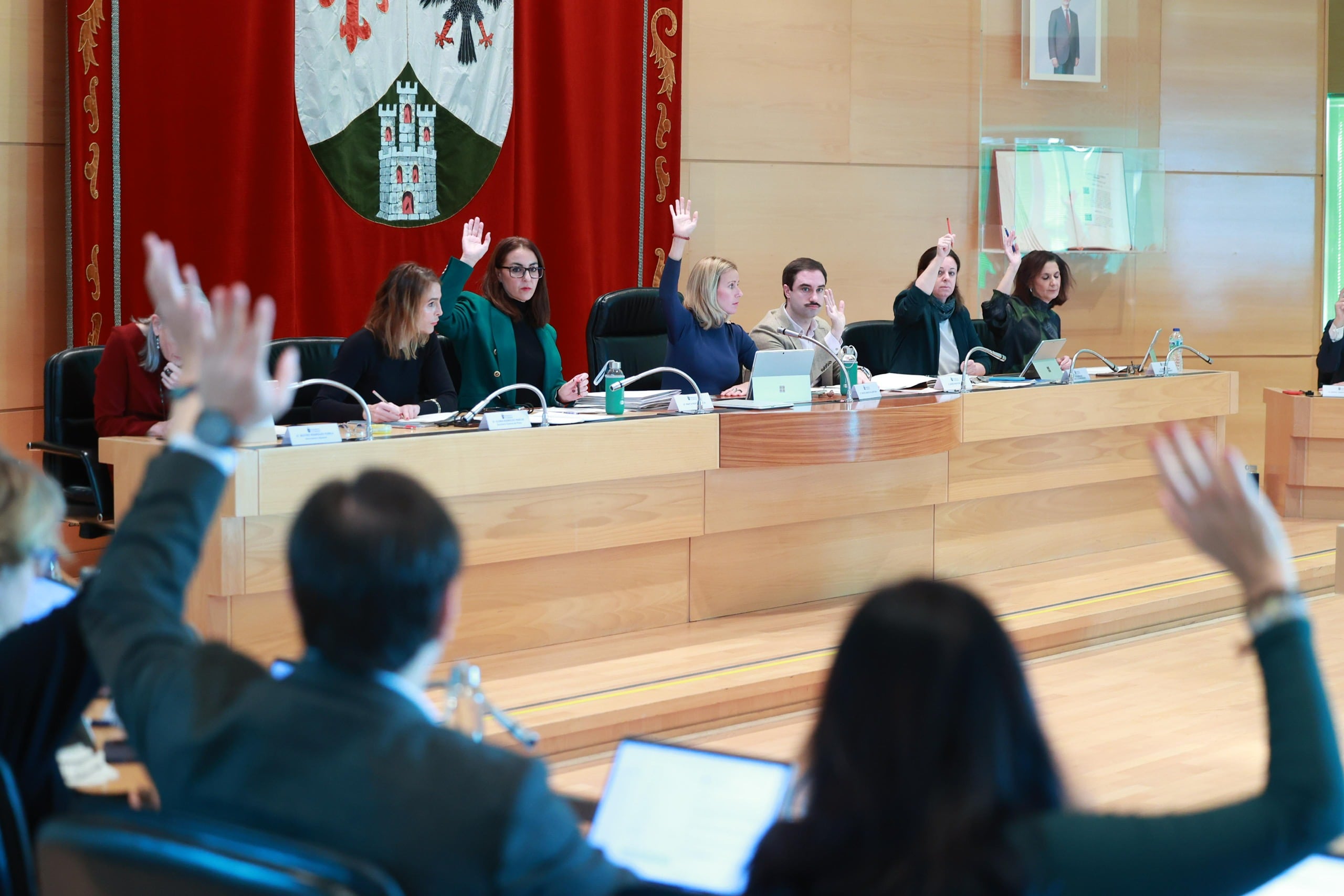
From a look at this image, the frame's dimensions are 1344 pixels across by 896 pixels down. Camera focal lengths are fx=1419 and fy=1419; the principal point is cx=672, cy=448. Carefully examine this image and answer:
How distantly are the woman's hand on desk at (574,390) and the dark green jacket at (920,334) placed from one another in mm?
1748

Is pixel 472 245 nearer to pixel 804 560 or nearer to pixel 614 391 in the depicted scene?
pixel 614 391

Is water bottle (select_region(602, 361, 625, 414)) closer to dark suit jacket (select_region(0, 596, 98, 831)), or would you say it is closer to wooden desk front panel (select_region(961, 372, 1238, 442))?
wooden desk front panel (select_region(961, 372, 1238, 442))

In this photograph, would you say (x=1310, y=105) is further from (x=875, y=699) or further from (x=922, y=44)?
(x=875, y=699)

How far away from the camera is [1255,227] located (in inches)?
305

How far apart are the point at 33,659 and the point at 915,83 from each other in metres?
6.31

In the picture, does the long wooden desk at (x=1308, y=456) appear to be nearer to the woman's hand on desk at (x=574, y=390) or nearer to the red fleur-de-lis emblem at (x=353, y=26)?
the woman's hand on desk at (x=574, y=390)

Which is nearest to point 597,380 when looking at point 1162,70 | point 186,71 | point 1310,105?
point 186,71

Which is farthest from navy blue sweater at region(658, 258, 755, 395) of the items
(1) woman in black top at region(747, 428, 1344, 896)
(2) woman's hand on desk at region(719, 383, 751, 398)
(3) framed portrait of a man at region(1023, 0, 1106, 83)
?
(1) woman in black top at region(747, 428, 1344, 896)

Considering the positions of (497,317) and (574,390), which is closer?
(574,390)

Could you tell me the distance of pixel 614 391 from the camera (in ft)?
13.4

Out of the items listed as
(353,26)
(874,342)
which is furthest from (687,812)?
(874,342)

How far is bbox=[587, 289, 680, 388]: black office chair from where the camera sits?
5.12 meters

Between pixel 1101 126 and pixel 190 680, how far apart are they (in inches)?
275

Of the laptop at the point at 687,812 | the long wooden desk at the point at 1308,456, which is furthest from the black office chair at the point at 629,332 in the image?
the laptop at the point at 687,812
